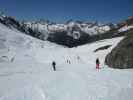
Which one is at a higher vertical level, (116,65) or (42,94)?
(116,65)

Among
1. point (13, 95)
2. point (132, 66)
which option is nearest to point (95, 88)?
point (13, 95)

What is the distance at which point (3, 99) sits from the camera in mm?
16188

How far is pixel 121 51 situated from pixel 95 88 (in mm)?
16587

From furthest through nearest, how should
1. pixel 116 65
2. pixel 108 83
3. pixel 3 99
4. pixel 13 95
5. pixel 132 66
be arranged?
pixel 116 65 → pixel 132 66 → pixel 108 83 → pixel 13 95 → pixel 3 99

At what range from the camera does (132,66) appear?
2786 cm

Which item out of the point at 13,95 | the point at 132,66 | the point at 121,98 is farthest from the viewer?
the point at 132,66

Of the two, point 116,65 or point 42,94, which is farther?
point 116,65

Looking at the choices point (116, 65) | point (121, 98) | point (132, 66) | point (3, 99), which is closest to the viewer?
point (121, 98)

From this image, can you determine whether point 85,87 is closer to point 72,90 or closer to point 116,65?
point 72,90

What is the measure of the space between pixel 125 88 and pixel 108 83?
2.45 meters

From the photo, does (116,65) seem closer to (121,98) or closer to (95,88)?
(95,88)

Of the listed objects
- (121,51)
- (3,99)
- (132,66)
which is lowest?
(3,99)

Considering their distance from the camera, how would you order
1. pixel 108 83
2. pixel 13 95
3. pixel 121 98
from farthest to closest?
pixel 108 83 → pixel 13 95 → pixel 121 98

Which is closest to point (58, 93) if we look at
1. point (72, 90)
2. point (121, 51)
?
point (72, 90)
